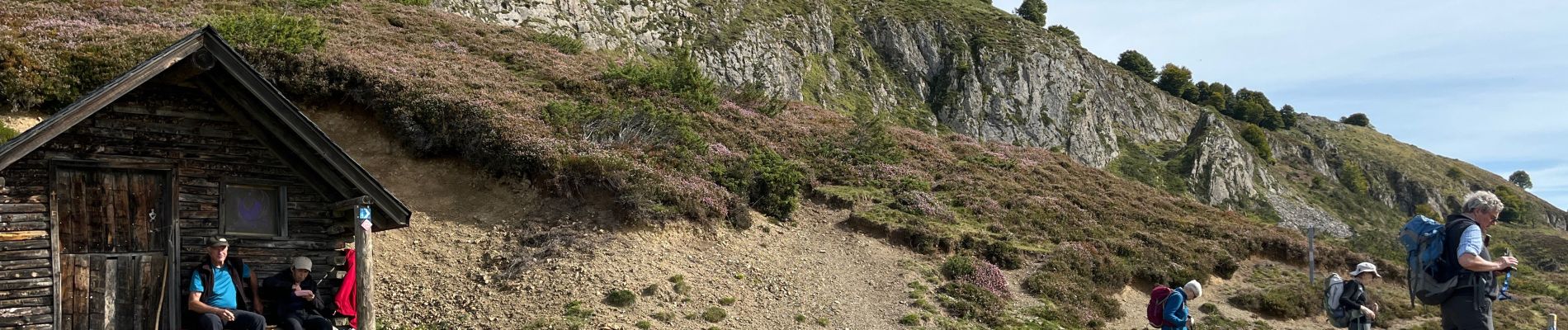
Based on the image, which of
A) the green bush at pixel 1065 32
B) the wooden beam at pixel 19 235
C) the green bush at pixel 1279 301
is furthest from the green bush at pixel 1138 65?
the wooden beam at pixel 19 235

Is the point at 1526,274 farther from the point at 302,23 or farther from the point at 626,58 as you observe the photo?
the point at 302,23

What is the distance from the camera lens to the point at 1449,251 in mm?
8219

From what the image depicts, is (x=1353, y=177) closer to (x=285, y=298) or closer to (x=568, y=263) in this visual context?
(x=568, y=263)

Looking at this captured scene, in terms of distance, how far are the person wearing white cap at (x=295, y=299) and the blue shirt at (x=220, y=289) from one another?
539 mm

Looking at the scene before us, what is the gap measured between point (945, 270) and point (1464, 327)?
17594 millimetres

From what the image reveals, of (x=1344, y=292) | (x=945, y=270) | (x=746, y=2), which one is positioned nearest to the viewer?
(x=1344, y=292)

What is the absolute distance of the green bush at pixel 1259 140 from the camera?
76312 mm

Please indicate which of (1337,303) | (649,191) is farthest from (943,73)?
(1337,303)

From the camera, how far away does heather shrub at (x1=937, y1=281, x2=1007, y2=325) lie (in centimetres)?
2339

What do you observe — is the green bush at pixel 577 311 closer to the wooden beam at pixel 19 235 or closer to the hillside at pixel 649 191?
the hillside at pixel 649 191

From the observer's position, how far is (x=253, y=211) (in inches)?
466

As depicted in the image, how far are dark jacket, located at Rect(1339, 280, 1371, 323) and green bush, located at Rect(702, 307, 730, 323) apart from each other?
1257cm

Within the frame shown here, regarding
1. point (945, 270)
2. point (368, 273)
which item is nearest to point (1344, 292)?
point (368, 273)

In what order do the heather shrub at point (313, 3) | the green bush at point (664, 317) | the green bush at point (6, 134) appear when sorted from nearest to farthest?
the green bush at point (6, 134) → the green bush at point (664, 317) → the heather shrub at point (313, 3)
